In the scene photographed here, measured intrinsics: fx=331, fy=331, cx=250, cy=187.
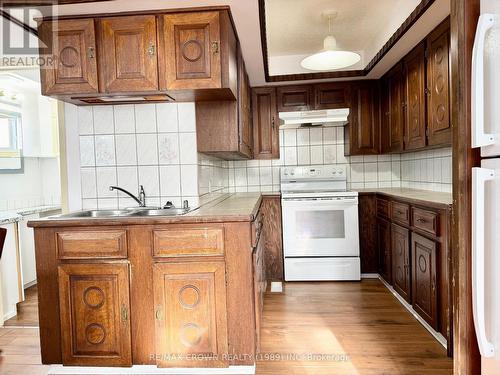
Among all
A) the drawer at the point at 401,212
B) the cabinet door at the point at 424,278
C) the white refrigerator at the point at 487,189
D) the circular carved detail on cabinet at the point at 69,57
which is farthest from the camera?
the drawer at the point at 401,212

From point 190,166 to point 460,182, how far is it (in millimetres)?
1653

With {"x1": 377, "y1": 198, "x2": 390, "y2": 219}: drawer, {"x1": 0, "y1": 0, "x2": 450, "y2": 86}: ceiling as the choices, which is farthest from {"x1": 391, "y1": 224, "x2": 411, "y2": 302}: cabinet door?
{"x1": 0, "y1": 0, "x2": 450, "y2": 86}: ceiling

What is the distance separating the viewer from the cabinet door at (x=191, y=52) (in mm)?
1884

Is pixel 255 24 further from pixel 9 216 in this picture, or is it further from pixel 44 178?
pixel 44 178

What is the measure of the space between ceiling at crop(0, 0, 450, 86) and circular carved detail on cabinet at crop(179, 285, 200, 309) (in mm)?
1551

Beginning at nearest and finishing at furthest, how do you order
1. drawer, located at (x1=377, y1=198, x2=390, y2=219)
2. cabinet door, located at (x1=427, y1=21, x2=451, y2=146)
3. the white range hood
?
1. cabinet door, located at (x1=427, y1=21, x2=451, y2=146)
2. drawer, located at (x1=377, y1=198, x2=390, y2=219)
3. the white range hood

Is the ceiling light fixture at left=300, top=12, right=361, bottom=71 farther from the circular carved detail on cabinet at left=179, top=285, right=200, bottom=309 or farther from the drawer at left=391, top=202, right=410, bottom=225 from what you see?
the circular carved detail on cabinet at left=179, top=285, right=200, bottom=309

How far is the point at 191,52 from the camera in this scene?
1.90m

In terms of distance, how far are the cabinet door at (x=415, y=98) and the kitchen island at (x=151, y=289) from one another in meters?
1.74

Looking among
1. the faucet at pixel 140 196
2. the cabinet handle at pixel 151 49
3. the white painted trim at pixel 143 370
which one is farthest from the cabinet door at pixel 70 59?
the white painted trim at pixel 143 370

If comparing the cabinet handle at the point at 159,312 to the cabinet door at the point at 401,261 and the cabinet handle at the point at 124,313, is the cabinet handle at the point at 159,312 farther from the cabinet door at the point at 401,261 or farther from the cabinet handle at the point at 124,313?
the cabinet door at the point at 401,261

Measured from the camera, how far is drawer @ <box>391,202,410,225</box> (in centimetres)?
246

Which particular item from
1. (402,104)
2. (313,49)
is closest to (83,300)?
(402,104)

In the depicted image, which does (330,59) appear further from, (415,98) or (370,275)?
(370,275)
